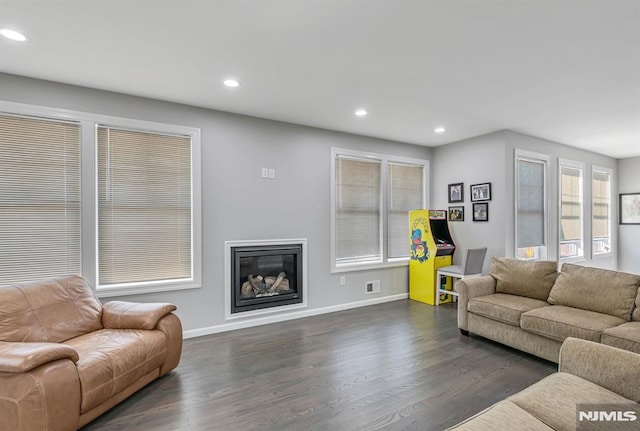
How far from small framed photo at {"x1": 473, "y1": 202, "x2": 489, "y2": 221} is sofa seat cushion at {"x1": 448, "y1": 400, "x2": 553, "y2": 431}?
383 cm

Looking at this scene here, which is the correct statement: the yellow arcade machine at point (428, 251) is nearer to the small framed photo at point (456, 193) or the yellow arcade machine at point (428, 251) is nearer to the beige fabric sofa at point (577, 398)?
the small framed photo at point (456, 193)

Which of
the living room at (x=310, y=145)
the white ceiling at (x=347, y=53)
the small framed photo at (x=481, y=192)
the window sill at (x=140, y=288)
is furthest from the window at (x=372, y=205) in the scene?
the window sill at (x=140, y=288)

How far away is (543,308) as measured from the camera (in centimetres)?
312

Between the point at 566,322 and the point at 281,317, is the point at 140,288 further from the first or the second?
the point at 566,322

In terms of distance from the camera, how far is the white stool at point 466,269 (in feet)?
14.8

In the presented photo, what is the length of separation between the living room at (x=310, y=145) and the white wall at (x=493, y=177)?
18mm

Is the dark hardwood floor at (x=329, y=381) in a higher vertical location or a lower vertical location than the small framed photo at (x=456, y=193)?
lower

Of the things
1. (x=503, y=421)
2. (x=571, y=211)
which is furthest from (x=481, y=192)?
(x=503, y=421)

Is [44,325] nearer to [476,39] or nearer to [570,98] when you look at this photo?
[476,39]

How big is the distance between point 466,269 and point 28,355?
15.2 feet

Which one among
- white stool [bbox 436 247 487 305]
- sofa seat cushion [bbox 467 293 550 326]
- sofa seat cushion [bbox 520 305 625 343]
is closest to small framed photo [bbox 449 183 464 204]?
white stool [bbox 436 247 487 305]

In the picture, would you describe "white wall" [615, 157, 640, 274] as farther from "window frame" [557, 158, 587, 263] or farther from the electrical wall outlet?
the electrical wall outlet

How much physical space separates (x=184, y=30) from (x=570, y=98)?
393 centimetres

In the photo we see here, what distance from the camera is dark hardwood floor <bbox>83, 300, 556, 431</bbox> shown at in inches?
84.3
